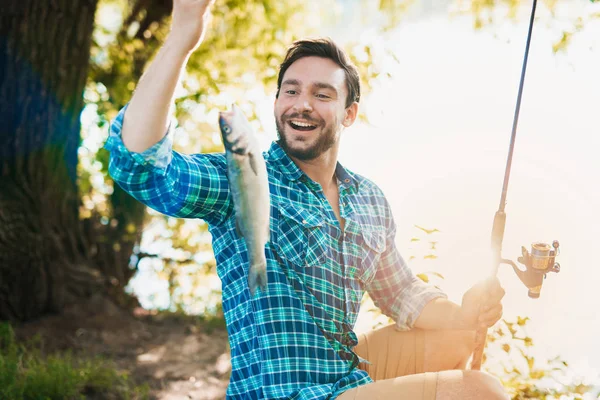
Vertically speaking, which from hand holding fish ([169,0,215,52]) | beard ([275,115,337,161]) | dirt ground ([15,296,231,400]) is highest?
hand holding fish ([169,0,215,52])

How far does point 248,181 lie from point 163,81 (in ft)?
1.26

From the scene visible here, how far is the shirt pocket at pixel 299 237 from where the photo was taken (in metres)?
2.20

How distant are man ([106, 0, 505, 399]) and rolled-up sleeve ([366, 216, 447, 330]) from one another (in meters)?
0.10

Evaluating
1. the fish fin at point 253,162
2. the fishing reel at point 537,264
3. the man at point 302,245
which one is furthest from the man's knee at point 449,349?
the fish fin at point 253,162

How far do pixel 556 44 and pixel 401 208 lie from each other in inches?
59.3

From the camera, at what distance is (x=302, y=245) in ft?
7.31

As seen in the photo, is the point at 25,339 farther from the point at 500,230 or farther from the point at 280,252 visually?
the point at 500,230

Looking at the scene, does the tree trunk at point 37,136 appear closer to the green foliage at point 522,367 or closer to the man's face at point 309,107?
the man's face at point 309,107

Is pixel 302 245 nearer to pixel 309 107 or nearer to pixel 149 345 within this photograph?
pixel 309 107

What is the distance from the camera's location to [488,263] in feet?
7.80

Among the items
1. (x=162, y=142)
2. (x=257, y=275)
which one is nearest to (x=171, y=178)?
(x=162, y=142)

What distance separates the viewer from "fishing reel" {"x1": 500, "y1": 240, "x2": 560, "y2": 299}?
Answer: 2348 mm

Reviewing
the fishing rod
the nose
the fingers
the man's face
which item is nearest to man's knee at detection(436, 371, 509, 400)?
the fingers

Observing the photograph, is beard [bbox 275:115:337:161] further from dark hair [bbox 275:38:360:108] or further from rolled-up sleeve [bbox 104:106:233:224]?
rolled-up sleeve [bbox 104:106:233:224]
